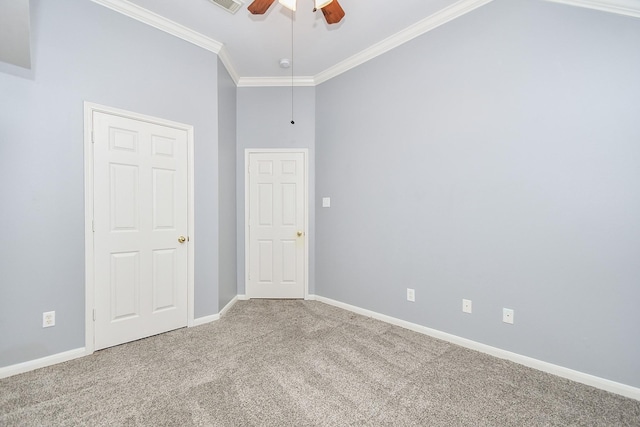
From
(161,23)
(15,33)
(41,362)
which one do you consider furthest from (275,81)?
(41,362)

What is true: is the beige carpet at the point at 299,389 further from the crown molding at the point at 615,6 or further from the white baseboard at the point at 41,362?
the crown molding at the point at 615,6

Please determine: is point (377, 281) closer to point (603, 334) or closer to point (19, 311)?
point (603, 334)

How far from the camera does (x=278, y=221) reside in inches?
145

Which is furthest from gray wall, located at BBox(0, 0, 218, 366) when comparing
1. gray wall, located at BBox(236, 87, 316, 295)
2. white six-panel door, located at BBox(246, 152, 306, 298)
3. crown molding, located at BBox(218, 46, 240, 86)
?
white six-panel door, located at BBox(246, 152, 306, 298)

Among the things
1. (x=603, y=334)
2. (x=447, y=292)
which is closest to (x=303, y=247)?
(x=447, y=292)

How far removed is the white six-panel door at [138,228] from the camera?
7.46ft

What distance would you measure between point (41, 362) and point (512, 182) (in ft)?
12.7

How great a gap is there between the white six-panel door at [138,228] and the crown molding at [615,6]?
342 centimetres

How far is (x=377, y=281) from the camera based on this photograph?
302 cm

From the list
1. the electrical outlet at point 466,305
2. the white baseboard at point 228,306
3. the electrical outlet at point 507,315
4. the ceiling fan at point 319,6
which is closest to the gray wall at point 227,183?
the white baseboard at point 228,306

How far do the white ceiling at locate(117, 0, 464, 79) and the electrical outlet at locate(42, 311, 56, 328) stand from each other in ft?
8.76

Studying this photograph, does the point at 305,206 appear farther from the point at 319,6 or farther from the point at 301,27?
the point at 319,6

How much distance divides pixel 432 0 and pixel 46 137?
330cm

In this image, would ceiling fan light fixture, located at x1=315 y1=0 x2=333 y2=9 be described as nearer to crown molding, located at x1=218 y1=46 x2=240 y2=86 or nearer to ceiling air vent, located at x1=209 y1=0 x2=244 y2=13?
ceiling air vent, located at x1=209 y1=0 x2=244 y2=13
